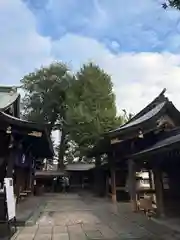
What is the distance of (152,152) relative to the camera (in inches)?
428

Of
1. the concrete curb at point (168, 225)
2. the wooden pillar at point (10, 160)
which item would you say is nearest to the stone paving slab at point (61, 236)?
the wooden pillar at point (10, 160)

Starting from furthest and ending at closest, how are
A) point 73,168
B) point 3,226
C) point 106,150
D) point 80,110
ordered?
point 73,168 → point 80,110 → point 106,150 → point 3,226

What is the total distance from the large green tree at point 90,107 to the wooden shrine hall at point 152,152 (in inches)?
338

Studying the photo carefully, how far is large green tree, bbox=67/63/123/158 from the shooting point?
112 feet

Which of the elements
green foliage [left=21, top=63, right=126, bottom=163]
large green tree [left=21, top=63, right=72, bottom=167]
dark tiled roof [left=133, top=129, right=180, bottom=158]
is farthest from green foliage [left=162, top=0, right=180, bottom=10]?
large green tree [left=21, top=63, right=72, bottom=167]

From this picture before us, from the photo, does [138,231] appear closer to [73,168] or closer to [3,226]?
[3,226]

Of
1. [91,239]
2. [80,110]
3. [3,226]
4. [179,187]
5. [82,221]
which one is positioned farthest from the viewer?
[80,110]

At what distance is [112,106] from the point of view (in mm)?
36875

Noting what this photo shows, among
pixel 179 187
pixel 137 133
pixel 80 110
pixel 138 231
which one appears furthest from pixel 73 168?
pixel 138 231

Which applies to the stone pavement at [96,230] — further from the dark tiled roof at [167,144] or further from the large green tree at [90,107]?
the large green tree at [90,107]

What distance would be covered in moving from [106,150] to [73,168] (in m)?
21.5

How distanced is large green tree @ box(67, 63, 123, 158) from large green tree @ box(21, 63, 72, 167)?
520 cm

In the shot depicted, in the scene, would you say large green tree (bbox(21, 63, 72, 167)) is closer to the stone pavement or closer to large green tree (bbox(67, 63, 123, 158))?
large green tree (bbox(67, 63, 123, 158))

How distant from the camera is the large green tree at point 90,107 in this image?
34.0 m
